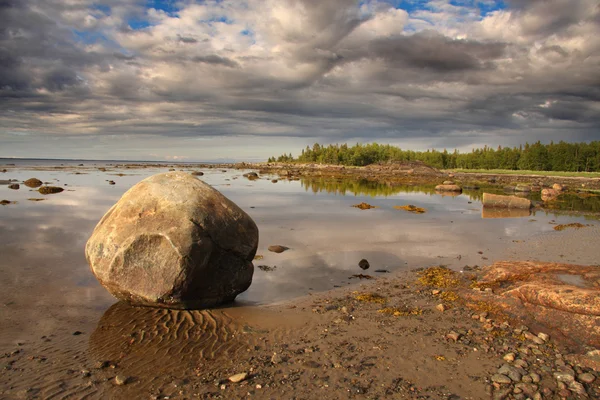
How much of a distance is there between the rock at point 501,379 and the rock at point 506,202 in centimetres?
2595

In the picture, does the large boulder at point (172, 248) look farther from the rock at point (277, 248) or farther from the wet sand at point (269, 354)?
the rock at point (277, 248)

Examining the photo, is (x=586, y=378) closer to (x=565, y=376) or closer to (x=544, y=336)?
(x=565, y=376)

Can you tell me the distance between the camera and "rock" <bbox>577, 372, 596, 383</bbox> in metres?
5.67

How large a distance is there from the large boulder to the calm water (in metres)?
1.02

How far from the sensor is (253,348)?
6.81 m

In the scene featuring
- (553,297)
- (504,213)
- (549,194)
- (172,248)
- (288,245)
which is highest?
(172,248)

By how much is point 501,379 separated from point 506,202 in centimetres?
2640

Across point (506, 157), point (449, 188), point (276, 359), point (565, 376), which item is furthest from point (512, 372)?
point (506, 157)

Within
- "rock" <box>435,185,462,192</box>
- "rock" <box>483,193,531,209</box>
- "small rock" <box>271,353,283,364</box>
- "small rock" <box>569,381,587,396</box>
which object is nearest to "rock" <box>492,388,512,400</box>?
"small rock" <box>569,381,587,396</box>

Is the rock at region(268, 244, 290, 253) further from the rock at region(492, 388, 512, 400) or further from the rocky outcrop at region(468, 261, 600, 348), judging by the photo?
the rock at region(492, 388, 512, 400)

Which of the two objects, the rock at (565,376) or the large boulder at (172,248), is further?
the large boulder at (172,248)

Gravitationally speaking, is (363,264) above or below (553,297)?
below

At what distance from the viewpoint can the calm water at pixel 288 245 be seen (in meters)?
9.11

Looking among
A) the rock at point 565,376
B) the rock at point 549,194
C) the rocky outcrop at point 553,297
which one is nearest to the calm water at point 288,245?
the rocky outcrop at point 553,297
